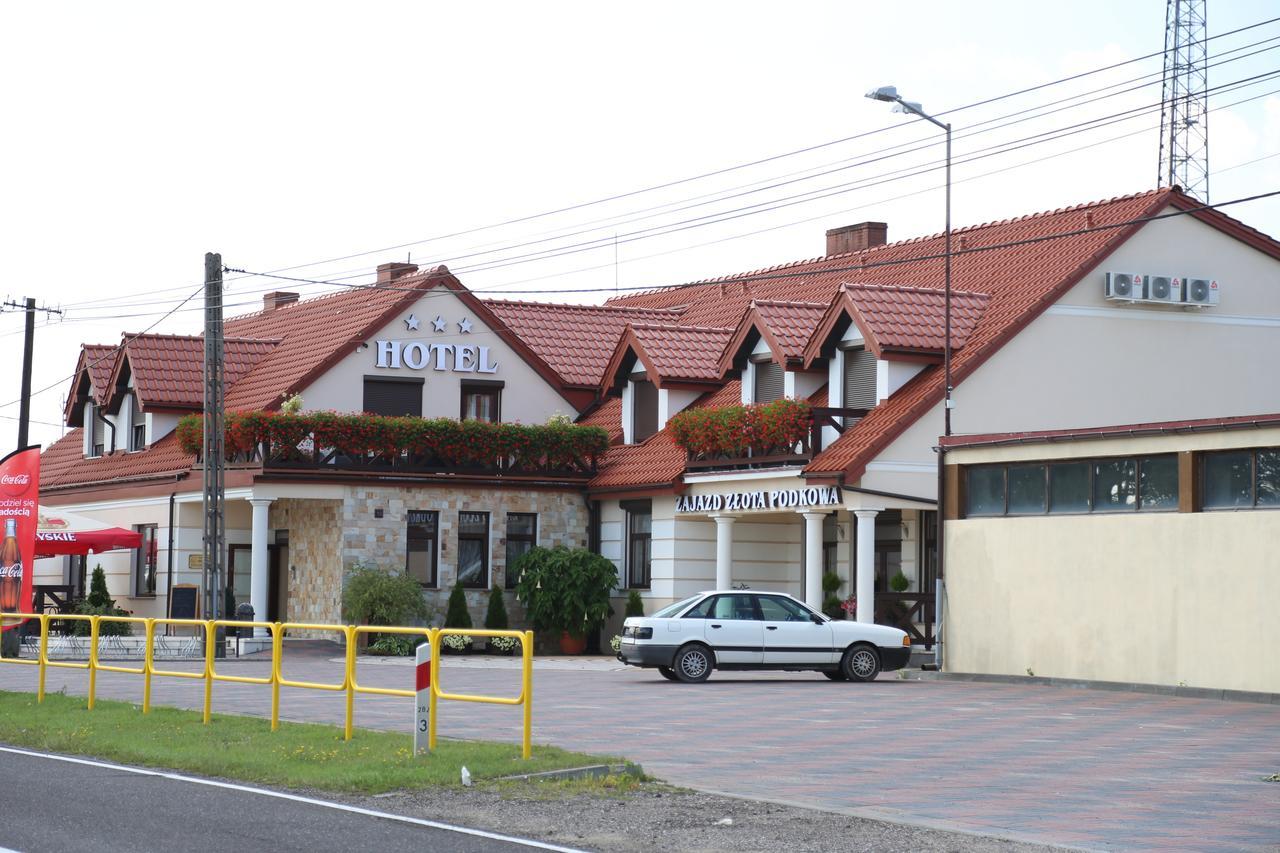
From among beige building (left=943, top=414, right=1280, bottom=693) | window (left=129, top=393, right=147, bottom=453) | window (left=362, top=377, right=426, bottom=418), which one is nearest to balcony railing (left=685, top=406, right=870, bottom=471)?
beige building (left=943, top=414, right=1280, bottom=693)

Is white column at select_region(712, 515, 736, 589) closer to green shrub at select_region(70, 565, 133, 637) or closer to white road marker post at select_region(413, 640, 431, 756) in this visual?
green shrub at select_region(70, 565, 133, 637)

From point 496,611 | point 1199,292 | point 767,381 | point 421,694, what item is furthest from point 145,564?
point 421,694

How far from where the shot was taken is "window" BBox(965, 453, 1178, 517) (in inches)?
1056

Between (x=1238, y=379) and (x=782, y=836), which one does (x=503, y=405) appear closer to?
(x=1238, y=379)

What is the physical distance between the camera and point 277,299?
53.6m

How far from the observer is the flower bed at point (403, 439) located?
38281 millimetres

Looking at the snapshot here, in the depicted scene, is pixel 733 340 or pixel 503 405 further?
pixel 503 405

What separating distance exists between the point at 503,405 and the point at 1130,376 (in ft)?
48.3

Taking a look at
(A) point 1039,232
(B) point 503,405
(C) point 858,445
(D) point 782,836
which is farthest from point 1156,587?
(B) point 503,405

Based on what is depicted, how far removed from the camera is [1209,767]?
650 inches

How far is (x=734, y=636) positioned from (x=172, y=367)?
69.6 feet

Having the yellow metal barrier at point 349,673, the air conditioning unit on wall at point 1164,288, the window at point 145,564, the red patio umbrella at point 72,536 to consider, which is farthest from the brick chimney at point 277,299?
the yellow metal barrier at point 349,673

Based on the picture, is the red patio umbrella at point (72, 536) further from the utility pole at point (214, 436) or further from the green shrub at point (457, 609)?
the green shrub at point (457, 609)

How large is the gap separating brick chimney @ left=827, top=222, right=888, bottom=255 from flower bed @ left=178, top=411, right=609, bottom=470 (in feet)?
27.8
